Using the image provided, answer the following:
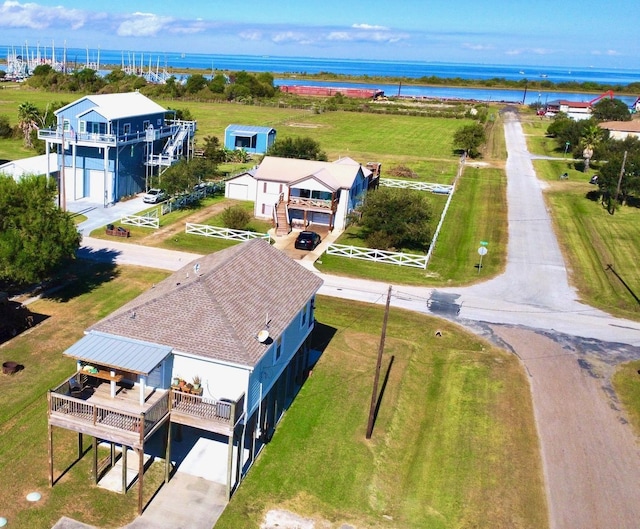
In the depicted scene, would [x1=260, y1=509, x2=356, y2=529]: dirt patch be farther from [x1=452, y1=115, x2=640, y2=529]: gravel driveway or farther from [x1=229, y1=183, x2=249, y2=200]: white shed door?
[x1=229, y1=183, x2=249, y2=200]: white shed door

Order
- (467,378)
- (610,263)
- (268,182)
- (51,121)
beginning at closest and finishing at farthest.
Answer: (467,378), (610,263), (268,182), (51,121)

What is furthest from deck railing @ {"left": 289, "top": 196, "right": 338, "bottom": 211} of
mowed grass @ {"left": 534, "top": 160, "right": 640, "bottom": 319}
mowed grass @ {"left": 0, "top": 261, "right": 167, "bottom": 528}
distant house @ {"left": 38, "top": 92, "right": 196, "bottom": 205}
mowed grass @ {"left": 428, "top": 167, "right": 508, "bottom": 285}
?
mowed grass @ {"left": 0, "top": 261, "right": 167, "bottom": 528}

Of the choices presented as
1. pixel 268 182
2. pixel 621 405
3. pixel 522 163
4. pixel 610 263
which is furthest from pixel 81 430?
pixel 522 163

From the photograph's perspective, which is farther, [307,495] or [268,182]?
[268,182]

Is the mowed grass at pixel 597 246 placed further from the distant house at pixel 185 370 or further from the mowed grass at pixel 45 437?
the mowed grass at pixel 45 437

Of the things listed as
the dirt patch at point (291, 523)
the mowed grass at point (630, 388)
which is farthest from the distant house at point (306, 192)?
the dirt patch at point (291, 523)

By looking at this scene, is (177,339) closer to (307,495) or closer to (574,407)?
(307,495)
